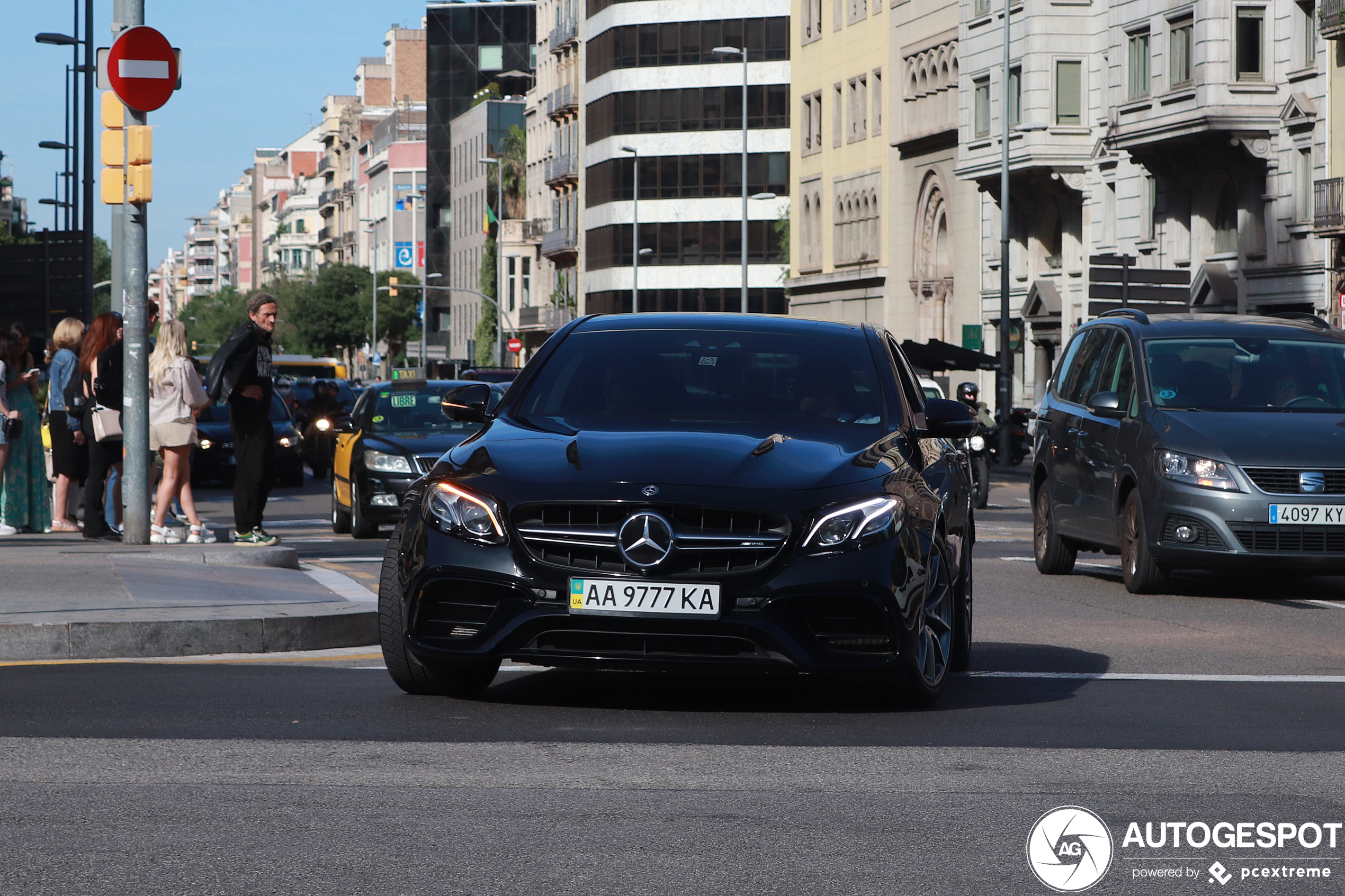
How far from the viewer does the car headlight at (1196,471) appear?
45.6 feet

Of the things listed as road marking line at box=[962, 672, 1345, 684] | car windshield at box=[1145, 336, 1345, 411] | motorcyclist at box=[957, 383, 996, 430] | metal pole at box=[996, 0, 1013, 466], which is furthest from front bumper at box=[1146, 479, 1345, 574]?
metal pole at box=[996, 0, 1013, 466]

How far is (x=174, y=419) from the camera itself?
1620cm

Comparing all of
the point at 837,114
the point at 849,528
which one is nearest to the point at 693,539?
the point at 849,528

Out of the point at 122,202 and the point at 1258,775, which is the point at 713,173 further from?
the point at 1258,775

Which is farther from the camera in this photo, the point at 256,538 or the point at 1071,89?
the point at 1071,89

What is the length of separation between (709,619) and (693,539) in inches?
11.1

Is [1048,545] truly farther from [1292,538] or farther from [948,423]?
[948,423]

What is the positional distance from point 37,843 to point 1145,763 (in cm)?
344

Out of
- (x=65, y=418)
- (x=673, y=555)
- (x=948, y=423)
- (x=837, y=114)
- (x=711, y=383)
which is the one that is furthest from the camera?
(x=837, y=114)

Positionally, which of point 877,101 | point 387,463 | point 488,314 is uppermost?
point 877,101

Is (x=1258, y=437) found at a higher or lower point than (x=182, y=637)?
higher

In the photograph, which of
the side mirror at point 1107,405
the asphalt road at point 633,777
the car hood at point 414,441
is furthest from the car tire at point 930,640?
the car hood at point 414,441

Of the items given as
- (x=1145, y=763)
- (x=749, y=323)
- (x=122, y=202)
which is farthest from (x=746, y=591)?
(x=122, y=202)

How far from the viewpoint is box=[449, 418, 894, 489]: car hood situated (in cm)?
784
